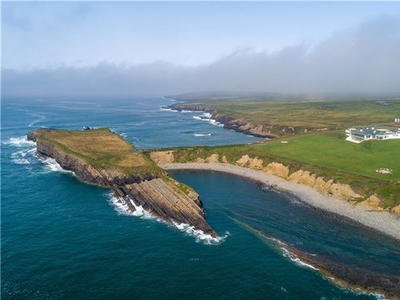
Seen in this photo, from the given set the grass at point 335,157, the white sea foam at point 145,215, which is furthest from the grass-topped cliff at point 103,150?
the grass at point 335,157

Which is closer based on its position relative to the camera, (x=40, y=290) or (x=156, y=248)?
(x=40, y=290)

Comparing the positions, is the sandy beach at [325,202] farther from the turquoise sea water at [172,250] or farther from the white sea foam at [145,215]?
the white sea foam at [145,215]

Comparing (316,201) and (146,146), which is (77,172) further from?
(316,201)

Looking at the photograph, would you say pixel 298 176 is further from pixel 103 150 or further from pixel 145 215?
pixel 103 150

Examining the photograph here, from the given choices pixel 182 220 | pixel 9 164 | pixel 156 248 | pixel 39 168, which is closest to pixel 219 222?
pixel 182 220

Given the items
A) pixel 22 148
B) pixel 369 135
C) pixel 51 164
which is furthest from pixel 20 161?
pixel 369 135

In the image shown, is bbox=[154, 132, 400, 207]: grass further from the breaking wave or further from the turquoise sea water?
the breaking wave

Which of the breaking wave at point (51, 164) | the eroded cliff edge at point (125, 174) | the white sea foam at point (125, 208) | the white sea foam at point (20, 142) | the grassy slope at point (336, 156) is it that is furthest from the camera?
the white sea foam at point (20, 142)
